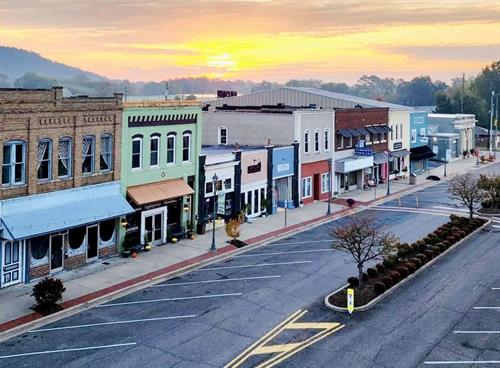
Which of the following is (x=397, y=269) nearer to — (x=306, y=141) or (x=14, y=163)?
(x=14, y=163)

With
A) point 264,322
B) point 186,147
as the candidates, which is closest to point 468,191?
point 186,147

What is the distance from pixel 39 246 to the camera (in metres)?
28.5

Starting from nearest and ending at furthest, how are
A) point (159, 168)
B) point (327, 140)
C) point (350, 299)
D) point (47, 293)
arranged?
1. point (350, 299)
2. point (47, 293)
3. point (159, 168)
4. point (327, 140)

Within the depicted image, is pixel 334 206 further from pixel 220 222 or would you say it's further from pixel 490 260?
pixel 490 260

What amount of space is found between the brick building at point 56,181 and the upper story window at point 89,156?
0.17ft

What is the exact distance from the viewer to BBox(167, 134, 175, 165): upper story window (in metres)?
36.7

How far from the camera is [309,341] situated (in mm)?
20938

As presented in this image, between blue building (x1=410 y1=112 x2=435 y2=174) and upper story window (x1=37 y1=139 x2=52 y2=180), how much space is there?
2081 inches

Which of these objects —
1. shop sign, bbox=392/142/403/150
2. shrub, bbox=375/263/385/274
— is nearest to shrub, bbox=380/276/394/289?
shrub, bbox=375/263/385/274

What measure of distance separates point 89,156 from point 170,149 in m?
6.48

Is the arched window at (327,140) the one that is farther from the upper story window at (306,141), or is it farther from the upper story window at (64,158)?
the upper story window at (64,158)

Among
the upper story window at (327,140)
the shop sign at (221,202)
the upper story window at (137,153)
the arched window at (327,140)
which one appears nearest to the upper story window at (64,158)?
the upper story window at (137,153)

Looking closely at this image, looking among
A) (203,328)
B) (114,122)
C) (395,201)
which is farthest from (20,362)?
(395,201)

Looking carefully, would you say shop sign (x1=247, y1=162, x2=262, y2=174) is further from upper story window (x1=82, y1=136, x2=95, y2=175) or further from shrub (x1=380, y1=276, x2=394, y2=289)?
shrub (x1=380, y1=276, x2=394, y2=289)
